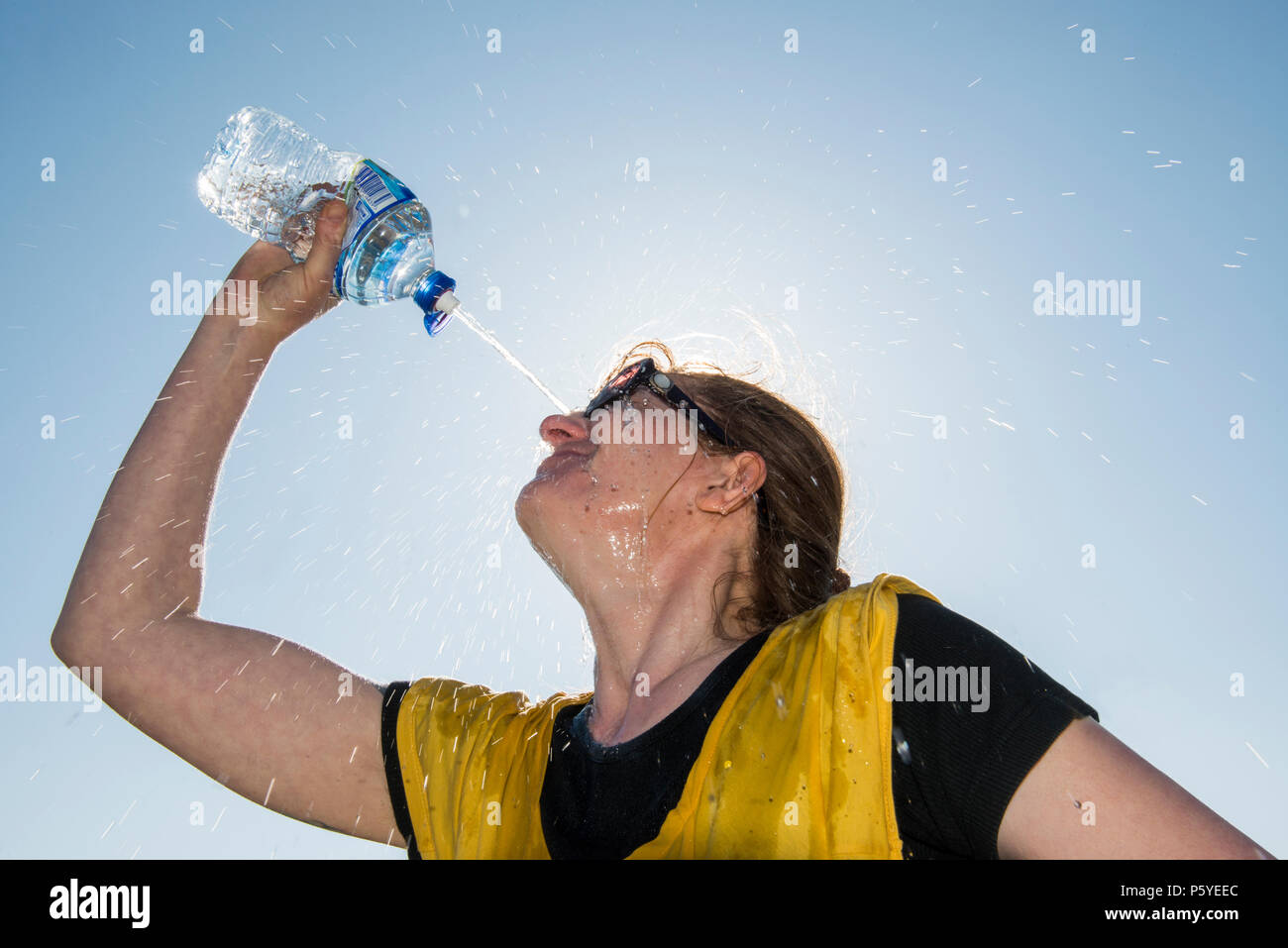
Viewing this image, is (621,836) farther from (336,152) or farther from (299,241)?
(336,152)

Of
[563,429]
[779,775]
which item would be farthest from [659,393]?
[779,775]

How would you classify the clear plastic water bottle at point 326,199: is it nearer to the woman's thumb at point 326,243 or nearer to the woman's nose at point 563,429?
the woman's thumb at point 326,243

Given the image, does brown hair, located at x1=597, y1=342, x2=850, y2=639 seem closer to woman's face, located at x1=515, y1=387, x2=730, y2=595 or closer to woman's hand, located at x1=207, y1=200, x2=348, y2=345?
woman's face, located at x1=515, y1=387, x2=730, y2=595

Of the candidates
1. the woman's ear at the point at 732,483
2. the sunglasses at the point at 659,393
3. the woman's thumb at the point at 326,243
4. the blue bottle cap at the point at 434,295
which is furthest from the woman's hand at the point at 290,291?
the woman's ear at the point at 732,483

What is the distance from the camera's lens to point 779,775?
211 centimetres

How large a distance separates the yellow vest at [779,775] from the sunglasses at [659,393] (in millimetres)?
860

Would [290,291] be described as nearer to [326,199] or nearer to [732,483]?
[326,199]

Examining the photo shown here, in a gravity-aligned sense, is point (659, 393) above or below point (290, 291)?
below

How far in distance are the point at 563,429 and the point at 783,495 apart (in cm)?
90

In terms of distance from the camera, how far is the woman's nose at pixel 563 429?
11.1 feet

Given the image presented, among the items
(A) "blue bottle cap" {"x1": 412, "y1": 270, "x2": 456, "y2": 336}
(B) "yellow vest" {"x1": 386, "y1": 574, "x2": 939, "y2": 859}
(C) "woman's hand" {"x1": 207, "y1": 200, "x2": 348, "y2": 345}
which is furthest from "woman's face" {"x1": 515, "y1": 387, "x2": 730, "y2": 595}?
(C) "woman's hand" {"x1": 207, "y1": 200, "x2": 348, "y2": 345}

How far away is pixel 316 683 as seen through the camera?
296cm

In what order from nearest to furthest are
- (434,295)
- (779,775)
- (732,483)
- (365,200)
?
(779,775) < (732,483) < (365,200) < (434,295)
